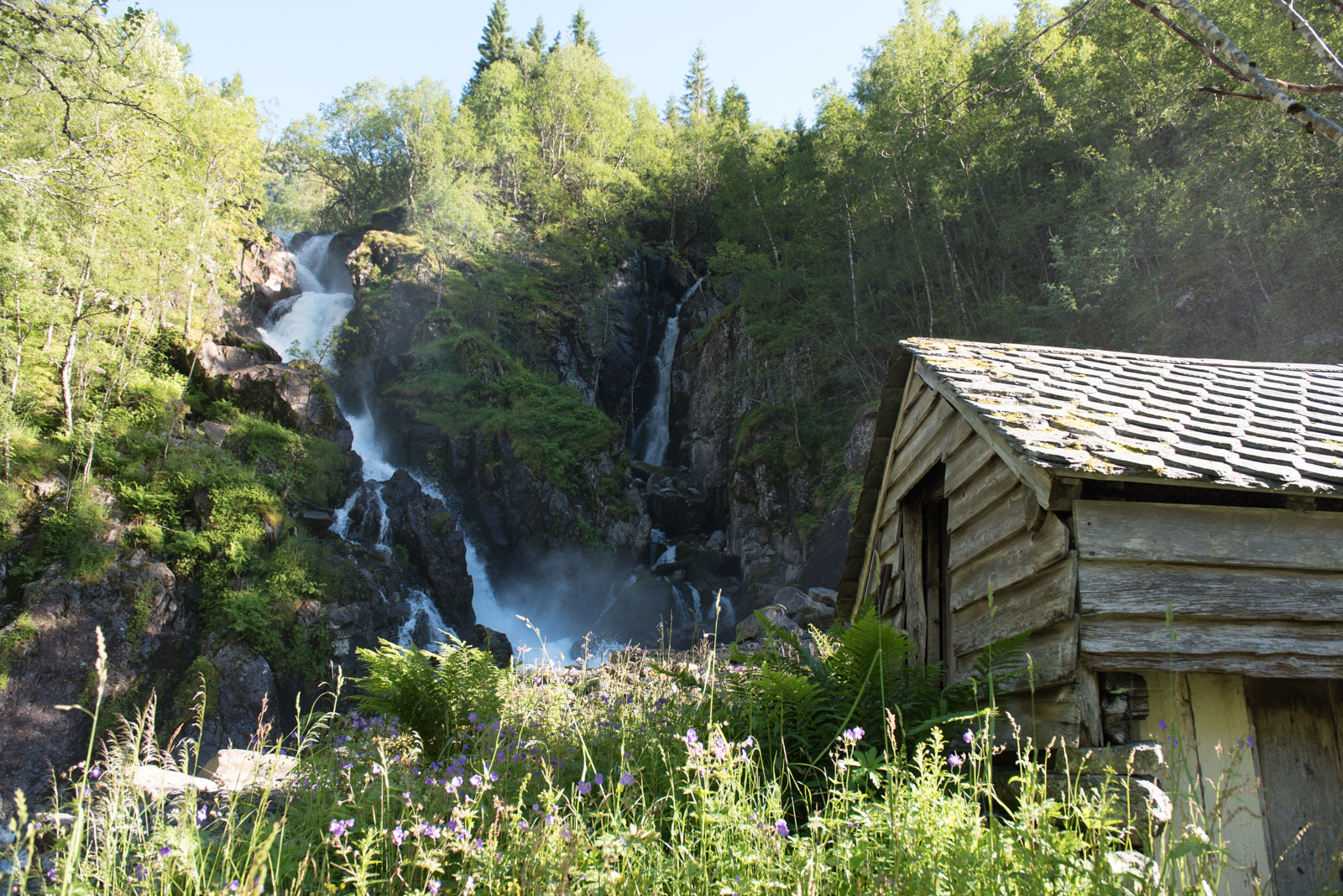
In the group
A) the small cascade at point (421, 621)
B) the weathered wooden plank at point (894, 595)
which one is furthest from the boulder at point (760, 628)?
the small cascade at point (421, 621)

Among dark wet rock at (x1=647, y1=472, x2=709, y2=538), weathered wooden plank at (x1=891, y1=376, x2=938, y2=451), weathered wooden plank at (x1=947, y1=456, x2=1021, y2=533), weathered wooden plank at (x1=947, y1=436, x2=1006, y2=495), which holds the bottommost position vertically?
weathered wooden plank at (x1=947, y1=456, x2=1021, y2=533)

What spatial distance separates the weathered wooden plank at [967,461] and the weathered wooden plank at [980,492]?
4 cm

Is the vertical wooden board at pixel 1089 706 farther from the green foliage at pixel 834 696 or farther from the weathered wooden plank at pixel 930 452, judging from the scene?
the weathered wooden plank at pixel 930 452

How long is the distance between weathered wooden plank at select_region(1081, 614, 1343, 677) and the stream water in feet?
31.2

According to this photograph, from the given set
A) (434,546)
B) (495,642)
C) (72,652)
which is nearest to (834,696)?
(72,652)

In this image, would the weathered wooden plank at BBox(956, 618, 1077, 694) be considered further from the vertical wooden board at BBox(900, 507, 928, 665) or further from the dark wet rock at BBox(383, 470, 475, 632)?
the dark wet rock at BBox(383, 470, 475, 632)

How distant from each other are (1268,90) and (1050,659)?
10.5 ft

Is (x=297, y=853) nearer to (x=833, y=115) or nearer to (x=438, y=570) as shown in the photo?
(x=438, y=570)

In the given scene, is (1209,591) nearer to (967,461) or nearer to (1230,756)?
(1230,756)

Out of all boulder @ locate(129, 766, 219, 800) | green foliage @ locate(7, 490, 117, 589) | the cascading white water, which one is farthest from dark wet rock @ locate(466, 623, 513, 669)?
the cascading white water

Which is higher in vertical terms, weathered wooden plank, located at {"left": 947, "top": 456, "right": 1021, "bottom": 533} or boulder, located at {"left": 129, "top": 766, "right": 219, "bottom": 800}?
weathered wooden plank, located at {"left": 947, "top": 456, "right": 1021, "bottom": 533}

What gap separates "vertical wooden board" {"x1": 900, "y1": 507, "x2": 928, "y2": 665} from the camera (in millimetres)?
5586

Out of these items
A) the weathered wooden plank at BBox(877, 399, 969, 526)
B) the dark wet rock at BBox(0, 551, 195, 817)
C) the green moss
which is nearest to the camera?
the weathered wooden plank at BBox(877, 399, 969, 526)

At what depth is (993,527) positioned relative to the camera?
14.2ft
